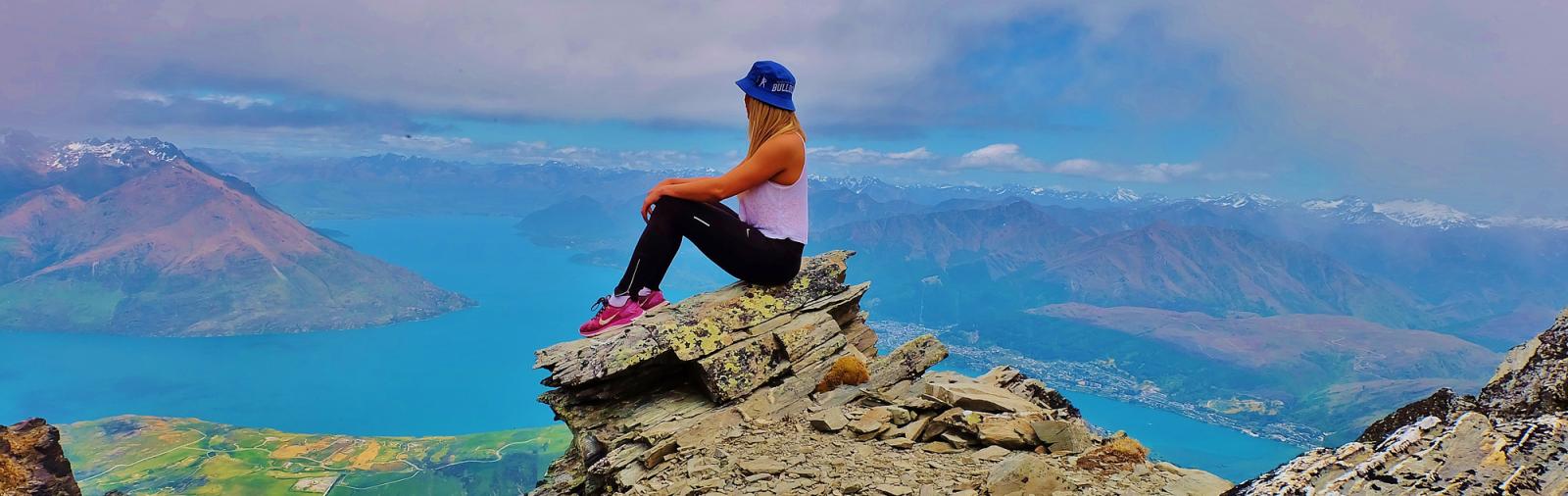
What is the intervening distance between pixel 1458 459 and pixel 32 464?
18372 millimetres

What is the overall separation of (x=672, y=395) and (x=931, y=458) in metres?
4.29

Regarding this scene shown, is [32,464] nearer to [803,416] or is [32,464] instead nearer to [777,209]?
[803,416]

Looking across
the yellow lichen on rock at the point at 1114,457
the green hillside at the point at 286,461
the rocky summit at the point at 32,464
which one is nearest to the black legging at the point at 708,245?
the yellow lichen on rock at the point at 1114,457

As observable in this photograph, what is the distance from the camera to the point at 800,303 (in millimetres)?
11188

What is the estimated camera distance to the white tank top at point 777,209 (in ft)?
31.1

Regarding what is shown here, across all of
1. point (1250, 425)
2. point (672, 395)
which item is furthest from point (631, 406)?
point (1250, 425)

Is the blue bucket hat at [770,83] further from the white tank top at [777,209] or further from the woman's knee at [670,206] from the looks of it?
the woman's knee at [670,206]

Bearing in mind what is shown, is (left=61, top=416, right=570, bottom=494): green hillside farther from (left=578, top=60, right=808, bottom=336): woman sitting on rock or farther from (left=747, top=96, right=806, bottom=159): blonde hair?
(left=747, top=96, right=806, bottom=159): blonde hair

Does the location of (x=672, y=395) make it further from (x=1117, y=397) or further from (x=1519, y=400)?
(x=1117, y=397)

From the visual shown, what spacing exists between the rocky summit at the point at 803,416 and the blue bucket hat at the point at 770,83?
3.36 meters

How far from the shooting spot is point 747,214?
9.79 metres

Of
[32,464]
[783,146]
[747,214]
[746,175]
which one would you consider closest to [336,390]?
[32,464]

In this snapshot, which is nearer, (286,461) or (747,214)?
(747,214)

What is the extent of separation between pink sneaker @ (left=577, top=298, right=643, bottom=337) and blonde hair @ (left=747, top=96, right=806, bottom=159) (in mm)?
3103
